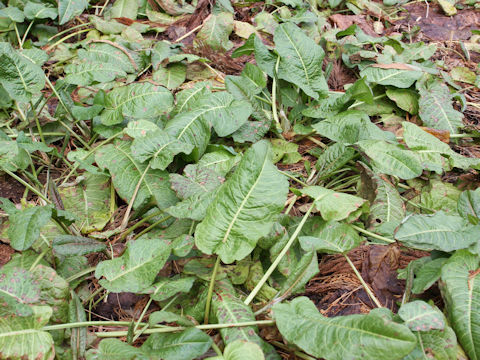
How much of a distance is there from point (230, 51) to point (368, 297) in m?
2.07

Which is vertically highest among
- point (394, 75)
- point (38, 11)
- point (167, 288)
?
point (38, 11)

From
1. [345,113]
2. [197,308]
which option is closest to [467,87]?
[345,113]

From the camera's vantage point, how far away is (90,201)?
6.61 feet

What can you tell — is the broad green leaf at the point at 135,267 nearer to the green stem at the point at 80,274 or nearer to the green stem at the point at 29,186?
the green stem at the point at 80,274

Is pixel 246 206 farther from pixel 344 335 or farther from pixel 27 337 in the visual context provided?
pixel 27 337

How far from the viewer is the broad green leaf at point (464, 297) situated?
4.35ft

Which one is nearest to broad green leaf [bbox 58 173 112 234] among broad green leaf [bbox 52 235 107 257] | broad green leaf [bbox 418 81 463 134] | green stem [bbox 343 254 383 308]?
broad green leaf [bbox 52 235 107 257]

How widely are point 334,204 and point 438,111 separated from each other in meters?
1.20

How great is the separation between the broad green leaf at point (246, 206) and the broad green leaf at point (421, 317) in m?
0.54

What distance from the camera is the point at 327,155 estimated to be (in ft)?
6.53

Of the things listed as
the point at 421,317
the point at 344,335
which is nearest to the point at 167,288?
the point at 344,335

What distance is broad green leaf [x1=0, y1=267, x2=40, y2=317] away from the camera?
1320 mm

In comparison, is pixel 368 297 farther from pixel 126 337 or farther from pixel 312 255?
pixel 126 337

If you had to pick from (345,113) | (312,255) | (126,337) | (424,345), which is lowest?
(126,337)
